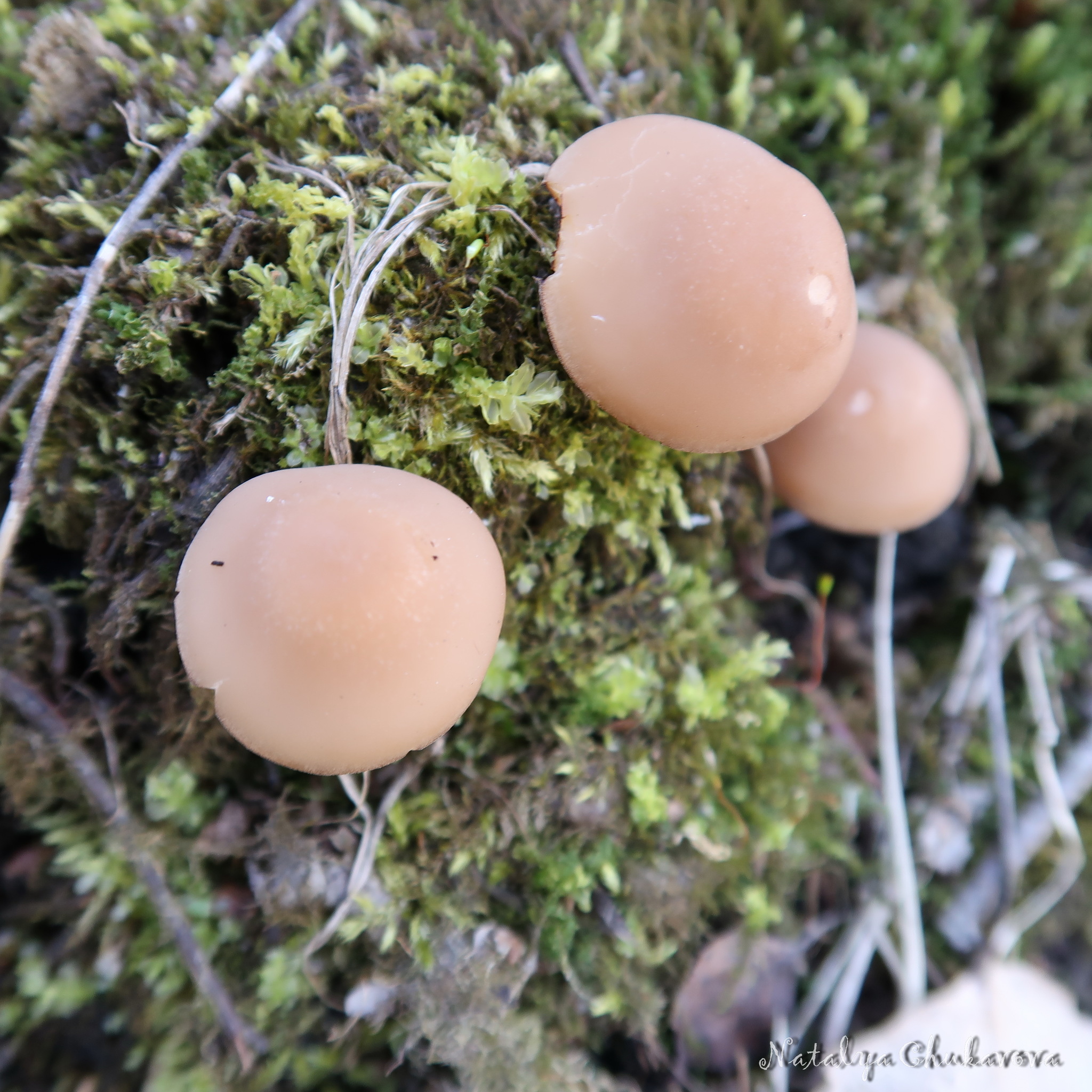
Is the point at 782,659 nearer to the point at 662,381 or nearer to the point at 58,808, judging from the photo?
the point at 662,381

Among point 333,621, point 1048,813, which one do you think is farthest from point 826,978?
point 333,621

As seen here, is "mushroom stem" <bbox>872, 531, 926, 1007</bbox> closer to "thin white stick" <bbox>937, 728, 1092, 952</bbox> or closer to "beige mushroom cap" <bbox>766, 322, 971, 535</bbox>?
"thin white stick" <bbox>937, 728, 1092, 952</bbox>

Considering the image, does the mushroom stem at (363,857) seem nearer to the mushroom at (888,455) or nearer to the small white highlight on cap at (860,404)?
the mushroom at (888,455)

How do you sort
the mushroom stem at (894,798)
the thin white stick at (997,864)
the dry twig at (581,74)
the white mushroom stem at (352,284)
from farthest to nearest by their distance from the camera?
the thin white stick at (997,864) < the mushroom stem at (894,798) < the dry twig at (581,74) < the white mushroom stem at (352,284)

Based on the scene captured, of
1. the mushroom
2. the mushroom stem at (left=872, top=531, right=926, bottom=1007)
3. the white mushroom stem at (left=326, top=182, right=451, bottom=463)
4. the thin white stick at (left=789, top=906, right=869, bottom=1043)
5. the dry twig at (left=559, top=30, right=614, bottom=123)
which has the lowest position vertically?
the thin white stick at (left=789, top=906, right=869, bottom=1043)

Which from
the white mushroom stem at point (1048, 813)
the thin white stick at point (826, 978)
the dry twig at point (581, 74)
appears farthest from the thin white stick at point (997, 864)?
the dry twig at point (581, 74)

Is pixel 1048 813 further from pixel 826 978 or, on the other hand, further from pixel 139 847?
pixel 139 847

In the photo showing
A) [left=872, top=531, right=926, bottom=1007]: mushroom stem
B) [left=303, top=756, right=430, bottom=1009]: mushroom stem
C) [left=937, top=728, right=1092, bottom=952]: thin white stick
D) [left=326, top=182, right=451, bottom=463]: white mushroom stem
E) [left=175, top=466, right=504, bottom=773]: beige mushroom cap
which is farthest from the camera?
[left=937, top=728, right=1092, bottom=952]: thin white stick

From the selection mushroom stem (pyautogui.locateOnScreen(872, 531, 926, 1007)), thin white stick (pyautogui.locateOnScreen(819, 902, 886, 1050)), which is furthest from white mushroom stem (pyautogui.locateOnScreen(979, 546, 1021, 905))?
thin white stick (pyautogui.locateOnScreen(819, 902, 886, 1050))
